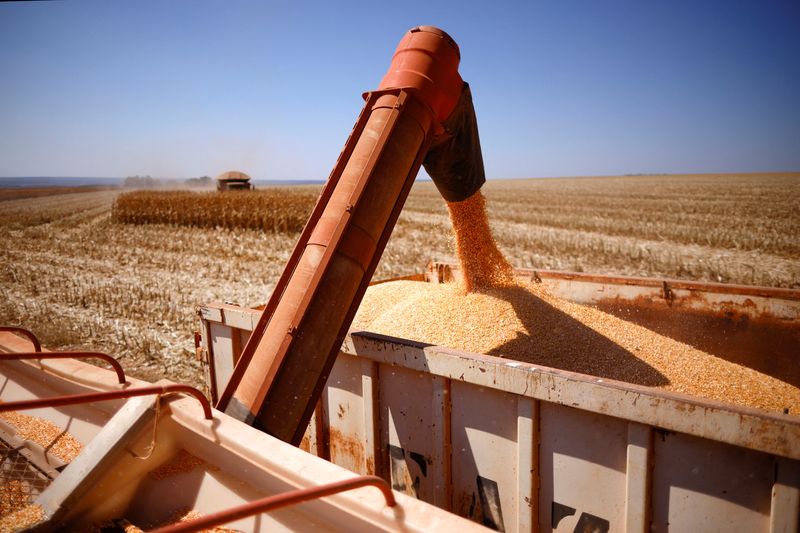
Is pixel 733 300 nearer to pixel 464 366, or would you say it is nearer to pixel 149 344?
pixel 464 366

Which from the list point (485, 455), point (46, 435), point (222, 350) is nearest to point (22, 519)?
point (46, 435)

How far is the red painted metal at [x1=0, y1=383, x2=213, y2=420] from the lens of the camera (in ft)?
4.86

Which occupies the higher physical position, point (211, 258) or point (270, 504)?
point (270, 504)

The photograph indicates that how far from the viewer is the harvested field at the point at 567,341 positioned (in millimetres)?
2484

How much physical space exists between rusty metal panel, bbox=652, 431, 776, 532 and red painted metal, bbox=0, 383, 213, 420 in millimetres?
1682

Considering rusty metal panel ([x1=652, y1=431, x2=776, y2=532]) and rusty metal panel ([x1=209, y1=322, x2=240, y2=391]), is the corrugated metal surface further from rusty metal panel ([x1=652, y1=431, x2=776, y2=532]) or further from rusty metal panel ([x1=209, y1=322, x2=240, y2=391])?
rusty metal panel ([x1=209, y1=322, x2=240, y2=391])

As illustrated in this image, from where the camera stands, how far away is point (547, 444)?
1833mm

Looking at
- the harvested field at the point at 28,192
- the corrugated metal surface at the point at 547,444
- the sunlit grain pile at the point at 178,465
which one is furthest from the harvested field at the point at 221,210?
the harvested field at the point at 28,192

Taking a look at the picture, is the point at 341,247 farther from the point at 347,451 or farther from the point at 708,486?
the point at 708,486

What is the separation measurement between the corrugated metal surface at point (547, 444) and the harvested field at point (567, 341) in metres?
0.66

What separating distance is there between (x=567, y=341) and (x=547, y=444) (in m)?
1.21

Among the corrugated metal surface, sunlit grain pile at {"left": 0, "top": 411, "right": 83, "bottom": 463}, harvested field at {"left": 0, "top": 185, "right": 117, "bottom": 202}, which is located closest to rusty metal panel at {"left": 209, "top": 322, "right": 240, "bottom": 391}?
the corrugated metal surface

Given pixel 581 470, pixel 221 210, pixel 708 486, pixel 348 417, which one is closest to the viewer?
pixel 708 486

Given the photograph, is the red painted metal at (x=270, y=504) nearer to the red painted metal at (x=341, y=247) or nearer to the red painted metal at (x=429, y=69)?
the red painted metal at (x=341, y=247)
